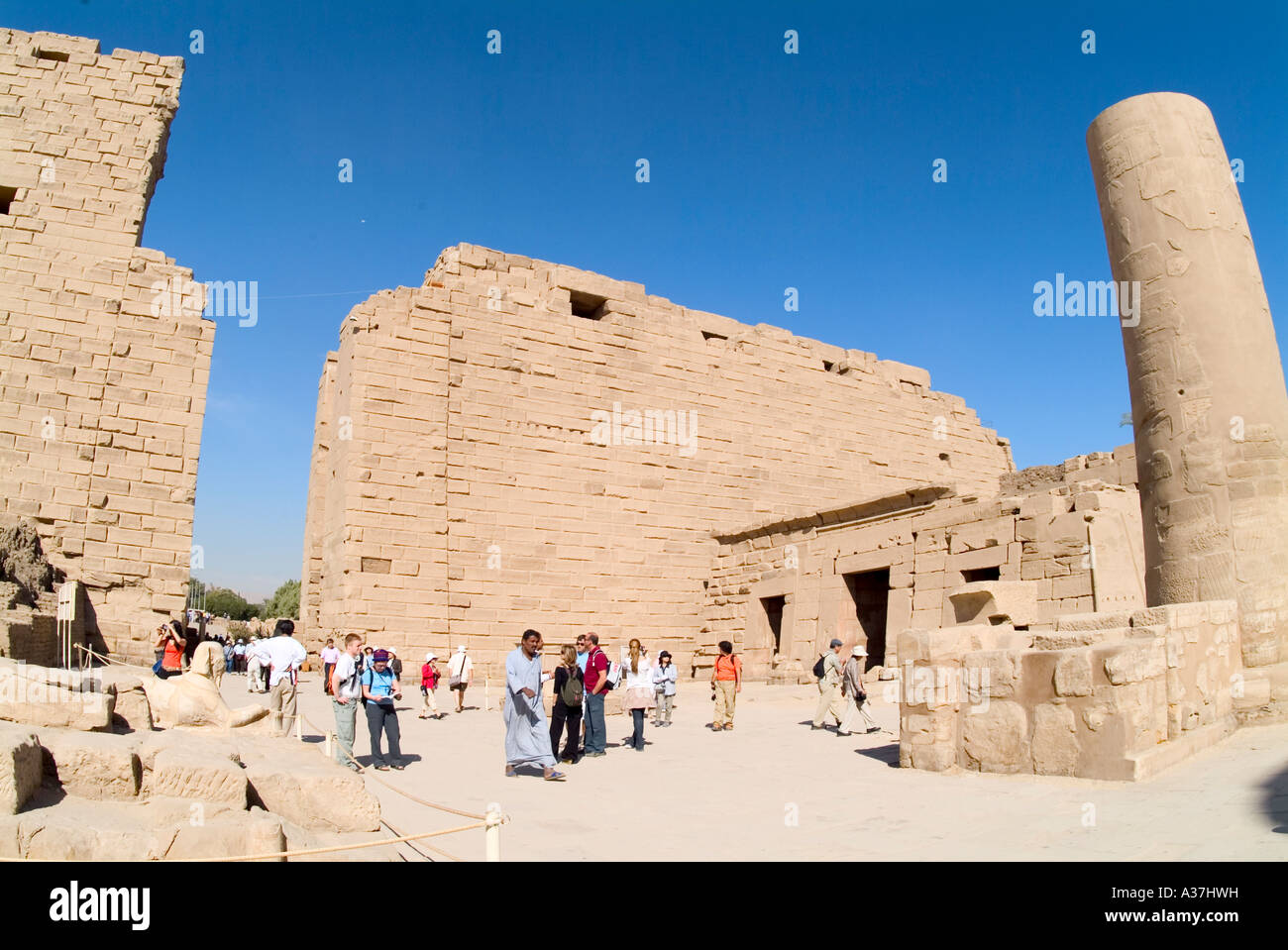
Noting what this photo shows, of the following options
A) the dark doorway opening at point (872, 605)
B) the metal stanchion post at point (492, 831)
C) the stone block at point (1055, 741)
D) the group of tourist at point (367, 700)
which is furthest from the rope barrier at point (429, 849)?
the dark doorway opening at point (872, 605)

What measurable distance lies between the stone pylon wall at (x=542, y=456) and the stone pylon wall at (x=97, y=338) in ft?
9.77

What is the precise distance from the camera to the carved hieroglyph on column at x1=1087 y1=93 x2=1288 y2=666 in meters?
7.23

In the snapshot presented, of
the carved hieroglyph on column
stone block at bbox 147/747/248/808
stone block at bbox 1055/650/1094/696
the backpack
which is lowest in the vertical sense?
stone block at bbox 147/747/248/808

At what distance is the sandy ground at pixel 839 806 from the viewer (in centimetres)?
441

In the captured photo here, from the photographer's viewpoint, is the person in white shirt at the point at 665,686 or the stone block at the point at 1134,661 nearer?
the stone block at the point at 1134,661

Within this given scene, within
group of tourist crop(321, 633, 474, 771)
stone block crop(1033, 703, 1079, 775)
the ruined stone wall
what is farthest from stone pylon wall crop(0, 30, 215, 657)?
stone block crop(1033, 703, 1079, 775)

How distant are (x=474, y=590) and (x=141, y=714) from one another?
892 centimetres

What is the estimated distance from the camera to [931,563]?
42.8 ft

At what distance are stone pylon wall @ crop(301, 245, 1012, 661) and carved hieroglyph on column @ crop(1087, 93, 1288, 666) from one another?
33.0ft

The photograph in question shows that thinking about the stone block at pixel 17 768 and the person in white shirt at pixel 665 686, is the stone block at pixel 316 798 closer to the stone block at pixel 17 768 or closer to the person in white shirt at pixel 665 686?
the stone block at pixel 17 768

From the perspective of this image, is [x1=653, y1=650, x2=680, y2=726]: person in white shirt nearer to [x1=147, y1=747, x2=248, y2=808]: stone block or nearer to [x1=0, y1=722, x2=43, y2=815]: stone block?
[x1=147, y1=747, x2=248, y2=808]: stone block

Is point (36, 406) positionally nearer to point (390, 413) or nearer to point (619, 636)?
point (390, 413)

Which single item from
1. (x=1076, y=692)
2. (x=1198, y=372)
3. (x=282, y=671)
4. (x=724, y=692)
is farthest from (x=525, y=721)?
(x=1198, y=372)

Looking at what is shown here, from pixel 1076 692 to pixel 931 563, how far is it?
24.5 feet
